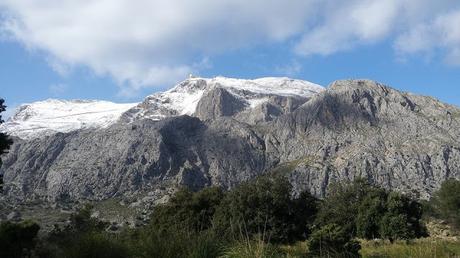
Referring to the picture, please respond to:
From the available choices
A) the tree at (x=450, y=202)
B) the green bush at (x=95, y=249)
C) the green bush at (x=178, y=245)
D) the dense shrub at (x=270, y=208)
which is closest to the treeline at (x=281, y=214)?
the dense shrub at (x=270, y=208)

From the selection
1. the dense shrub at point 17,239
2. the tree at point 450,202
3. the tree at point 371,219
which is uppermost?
the tree at point 450,202

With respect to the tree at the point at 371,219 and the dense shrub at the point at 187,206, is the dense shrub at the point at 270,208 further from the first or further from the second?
the tree at the point at 371,219

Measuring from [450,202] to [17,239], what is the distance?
233ft

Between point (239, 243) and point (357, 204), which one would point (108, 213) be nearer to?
point (357, 204)

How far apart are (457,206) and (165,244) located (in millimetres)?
84975

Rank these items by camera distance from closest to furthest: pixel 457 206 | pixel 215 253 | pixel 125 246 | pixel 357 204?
pixel 215 253 → pixel 125 246 → pixel 357 204 → pixel 457 206

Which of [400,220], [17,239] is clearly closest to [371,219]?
[400,220]

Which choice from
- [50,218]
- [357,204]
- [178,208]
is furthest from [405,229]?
[50,218]

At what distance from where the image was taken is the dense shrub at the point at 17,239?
37.8 m

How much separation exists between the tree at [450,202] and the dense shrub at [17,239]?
221 feet

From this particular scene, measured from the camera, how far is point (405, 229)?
188 feet

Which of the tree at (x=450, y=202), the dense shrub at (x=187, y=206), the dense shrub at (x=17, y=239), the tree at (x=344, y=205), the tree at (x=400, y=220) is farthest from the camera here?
the tree at (x=450, y=202)

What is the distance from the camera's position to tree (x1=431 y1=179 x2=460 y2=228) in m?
85.9

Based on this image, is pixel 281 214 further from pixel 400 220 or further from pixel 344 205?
pixel 400 220
